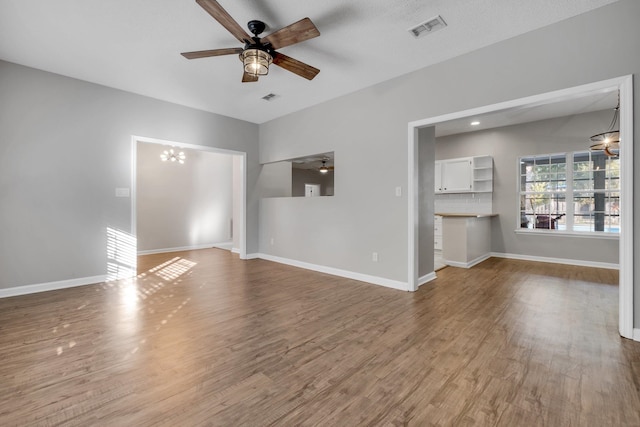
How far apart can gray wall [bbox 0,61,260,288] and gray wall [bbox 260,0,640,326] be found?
8.54 feet

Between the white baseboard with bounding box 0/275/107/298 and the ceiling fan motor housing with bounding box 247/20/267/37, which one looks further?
the white baseboard with bounding box 0/275/107/298

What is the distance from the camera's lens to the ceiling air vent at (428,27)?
2.67 metres

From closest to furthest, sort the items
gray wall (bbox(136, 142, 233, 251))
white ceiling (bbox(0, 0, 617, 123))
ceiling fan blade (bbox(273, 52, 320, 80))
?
1. white ceiling (bbox(0, 0, 617, 123))
2. ceiling fan blade (bbox(273, 52, 320, 80))
3. gray wall (bbox(136, 142, 233, 251))

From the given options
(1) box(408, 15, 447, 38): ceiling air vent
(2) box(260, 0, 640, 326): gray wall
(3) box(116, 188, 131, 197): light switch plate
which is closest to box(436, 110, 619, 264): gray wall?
(2) box(260, 0, 640, 326): gray wall

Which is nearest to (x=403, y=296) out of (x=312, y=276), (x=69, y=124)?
(x=312, y=276)

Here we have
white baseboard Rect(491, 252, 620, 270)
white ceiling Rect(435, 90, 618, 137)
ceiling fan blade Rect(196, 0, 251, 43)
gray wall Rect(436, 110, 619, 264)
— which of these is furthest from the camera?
gray wall Rect(436, 110, 619, 264)

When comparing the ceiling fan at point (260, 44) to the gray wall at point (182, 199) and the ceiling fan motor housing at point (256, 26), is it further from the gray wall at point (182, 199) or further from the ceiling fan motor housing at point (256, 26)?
the gray wall at point (182, 199)

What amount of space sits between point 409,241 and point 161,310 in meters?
3.12

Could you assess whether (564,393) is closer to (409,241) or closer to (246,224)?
(409,241)

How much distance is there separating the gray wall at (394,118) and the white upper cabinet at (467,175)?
12.0ft

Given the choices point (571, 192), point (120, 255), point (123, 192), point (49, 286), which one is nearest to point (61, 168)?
point (123, 192)

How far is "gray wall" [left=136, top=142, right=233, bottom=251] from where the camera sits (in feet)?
21.8

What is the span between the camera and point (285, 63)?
9.52ft

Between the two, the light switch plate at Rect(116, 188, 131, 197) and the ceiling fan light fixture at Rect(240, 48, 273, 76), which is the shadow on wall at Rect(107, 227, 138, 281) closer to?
the light switch plate at Rect(116, 188, 131, 197)
